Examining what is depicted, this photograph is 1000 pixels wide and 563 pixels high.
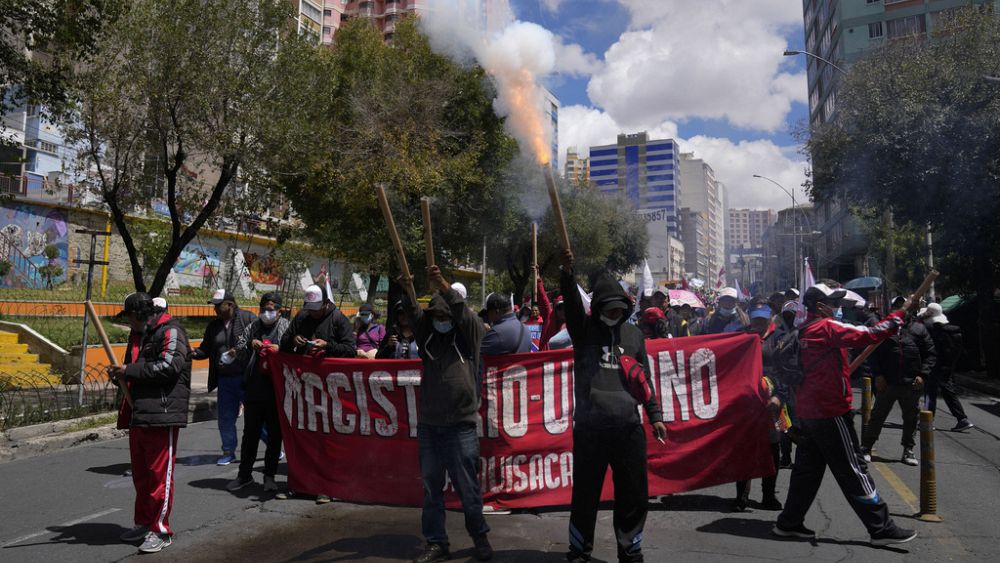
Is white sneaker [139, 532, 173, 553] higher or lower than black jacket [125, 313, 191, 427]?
lower

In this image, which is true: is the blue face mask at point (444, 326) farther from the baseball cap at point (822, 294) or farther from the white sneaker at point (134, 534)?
the white sneaker at point (134, 534)

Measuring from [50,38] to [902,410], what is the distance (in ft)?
42.6

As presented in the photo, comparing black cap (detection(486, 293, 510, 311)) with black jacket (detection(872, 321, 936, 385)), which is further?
black jacket (detection(872, 321, 936, 385))

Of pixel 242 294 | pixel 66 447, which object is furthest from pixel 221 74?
pixel 242 294

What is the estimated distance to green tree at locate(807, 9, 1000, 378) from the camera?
16969 millimetres

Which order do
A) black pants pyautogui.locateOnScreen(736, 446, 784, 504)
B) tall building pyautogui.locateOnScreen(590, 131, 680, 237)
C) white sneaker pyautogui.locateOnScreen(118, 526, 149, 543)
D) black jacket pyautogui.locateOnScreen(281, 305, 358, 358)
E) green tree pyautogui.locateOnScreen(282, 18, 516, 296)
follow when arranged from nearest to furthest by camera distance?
white sneaker pyautogui.locateOnScreen(118, 526, 149, 543)
black pants pyautogui.locateOnScreen(736, 446, 784, 504)
black jacket pyautogui.locateOnScreen(281, 305, 358, 358)
green tree pyautogui.locateOnScreen(282, 18, 516, 296)
tall building pyautogui.locateOnScreen(590, 131, 680, 237)

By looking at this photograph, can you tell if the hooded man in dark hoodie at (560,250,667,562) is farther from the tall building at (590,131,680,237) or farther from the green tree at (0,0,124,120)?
the tall building at (590,131,680,237)

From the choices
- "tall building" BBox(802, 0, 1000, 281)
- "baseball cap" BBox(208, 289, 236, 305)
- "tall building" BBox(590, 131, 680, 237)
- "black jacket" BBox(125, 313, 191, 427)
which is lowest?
"black jacket" BBox(125, 313, 191, 427)

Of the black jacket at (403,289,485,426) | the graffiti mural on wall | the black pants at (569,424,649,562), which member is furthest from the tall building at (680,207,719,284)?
the black pants at (569,424,649,562)

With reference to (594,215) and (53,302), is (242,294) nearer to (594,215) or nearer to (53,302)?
(53,302)

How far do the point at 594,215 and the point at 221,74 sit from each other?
2990cm

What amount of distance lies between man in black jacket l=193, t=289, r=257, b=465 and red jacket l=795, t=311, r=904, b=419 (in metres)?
5.36

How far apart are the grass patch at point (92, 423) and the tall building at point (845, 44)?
3612 centimetres

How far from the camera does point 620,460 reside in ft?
14.5
